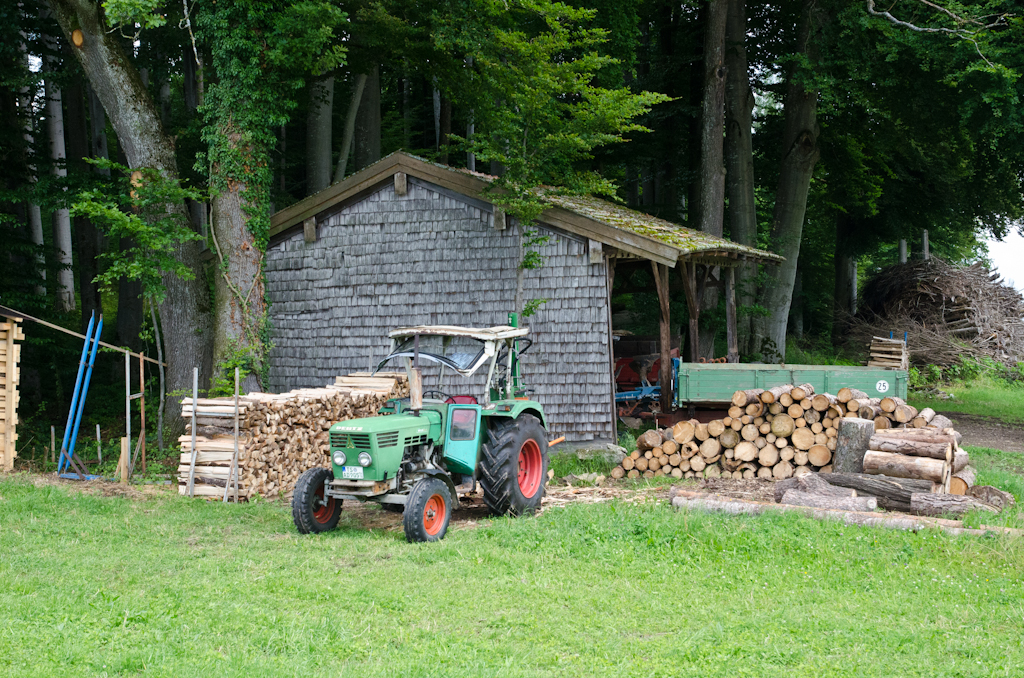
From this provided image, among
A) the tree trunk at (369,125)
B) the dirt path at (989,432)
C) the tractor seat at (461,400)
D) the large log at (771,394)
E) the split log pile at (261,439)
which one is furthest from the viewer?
the tree trunk at (369,125)

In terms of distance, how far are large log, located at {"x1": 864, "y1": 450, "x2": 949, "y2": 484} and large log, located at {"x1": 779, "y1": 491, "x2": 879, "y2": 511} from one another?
781mm

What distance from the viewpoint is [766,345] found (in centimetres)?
1939

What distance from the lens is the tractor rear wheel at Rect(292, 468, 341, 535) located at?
7.77 metres

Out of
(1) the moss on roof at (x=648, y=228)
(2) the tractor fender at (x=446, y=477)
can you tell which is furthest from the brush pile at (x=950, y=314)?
(2) the tractor fender at (x=446, y=477)

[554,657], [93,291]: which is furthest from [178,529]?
[93,291]

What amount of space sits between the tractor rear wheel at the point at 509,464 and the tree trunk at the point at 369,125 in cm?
1264

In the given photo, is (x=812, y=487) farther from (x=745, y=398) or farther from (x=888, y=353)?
(x=888, y=353)

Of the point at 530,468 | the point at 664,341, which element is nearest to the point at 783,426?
the point at 664,341

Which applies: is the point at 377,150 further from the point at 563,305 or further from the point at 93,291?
the point at 563,305

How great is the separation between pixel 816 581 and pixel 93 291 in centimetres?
1725

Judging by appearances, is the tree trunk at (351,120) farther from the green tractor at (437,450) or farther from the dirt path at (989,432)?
the dirt path at (989,432)

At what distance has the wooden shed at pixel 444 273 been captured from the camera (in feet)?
40.6

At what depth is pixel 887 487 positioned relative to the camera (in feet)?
28.1

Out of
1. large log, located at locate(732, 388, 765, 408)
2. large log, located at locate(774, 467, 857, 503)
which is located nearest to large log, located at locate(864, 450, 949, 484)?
large log, located at locate(774, 467, 857, 503)
